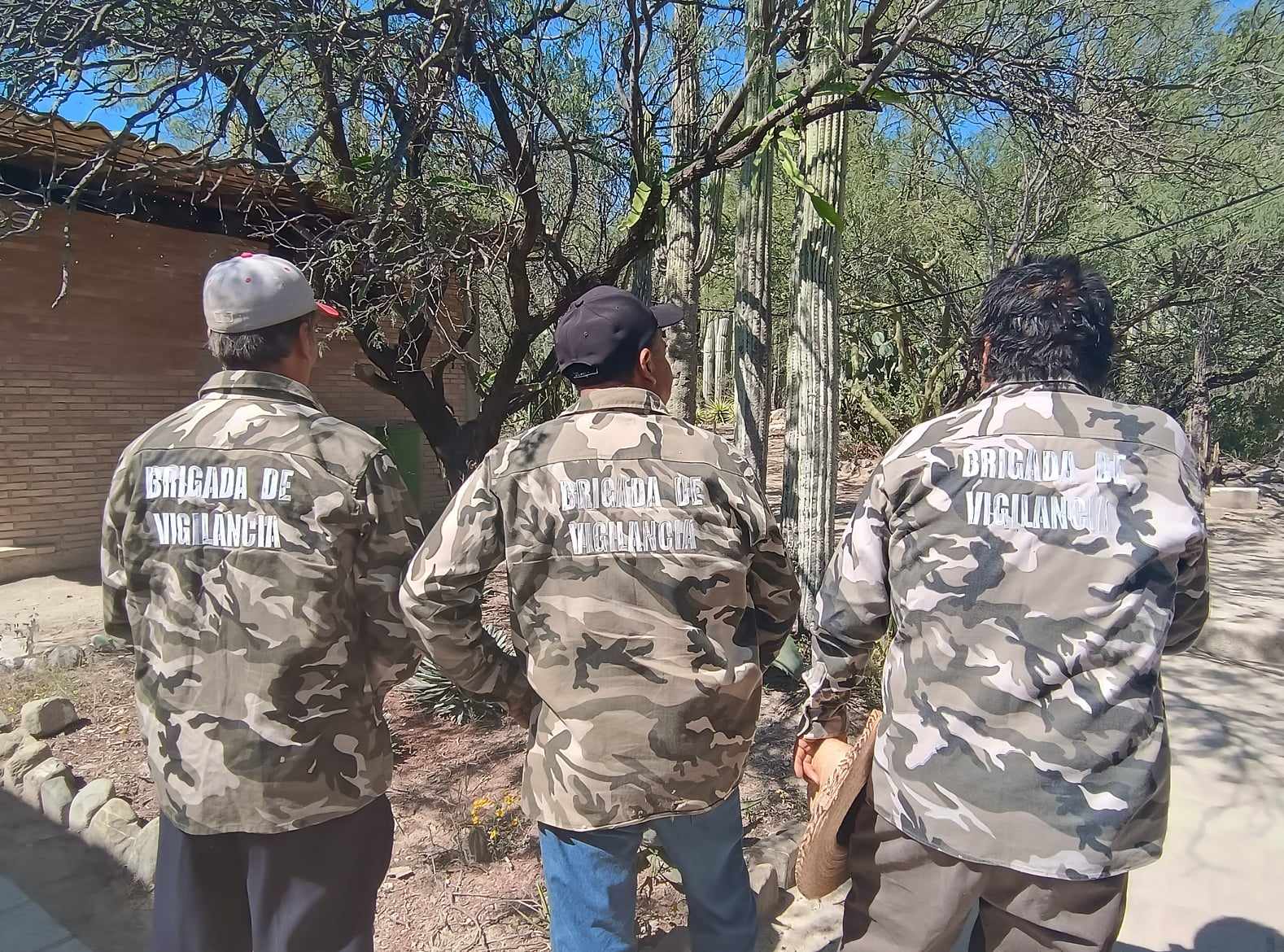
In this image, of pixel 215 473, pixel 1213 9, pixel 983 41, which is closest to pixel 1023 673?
pixel 215 473

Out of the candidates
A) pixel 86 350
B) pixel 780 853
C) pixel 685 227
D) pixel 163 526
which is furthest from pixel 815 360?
pixel 86 350

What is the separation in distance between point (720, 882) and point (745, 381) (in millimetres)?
4497

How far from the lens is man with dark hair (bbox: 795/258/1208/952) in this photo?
1.46 m

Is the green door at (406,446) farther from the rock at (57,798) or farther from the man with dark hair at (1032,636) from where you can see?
the man with dark hair at (1032,636)

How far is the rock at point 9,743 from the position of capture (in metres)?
3.80

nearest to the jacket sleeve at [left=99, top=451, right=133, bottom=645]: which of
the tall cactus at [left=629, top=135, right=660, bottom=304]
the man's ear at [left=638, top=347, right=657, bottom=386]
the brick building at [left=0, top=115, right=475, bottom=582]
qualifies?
the man's ear at [left=638, top=347, right=657, bottom=386]

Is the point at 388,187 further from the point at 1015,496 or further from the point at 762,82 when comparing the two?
the point at 1015,496

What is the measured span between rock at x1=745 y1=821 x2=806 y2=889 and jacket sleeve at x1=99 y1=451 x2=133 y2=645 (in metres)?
2.12

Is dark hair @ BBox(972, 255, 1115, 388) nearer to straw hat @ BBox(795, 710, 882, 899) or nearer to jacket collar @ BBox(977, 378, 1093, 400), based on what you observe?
jacket collar @ BBox(977, 378, 1093, 400)

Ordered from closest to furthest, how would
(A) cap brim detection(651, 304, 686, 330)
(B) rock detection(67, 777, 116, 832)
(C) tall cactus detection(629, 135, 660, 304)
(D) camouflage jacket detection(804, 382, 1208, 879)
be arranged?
(D) camouflage jacket detection(804, 382, 1208, 879), (A) cap brim detection(651, 304, 686, 330), (B) rock detection(67, 777, 116, 832), (C) tall cactus detection(629, 135, 660, 304)

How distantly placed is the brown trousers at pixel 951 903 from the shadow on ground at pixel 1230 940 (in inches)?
53.4

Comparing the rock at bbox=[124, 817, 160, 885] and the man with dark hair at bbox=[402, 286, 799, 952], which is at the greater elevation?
the man with dark hair at bbox=[402, 286, 799, 952]

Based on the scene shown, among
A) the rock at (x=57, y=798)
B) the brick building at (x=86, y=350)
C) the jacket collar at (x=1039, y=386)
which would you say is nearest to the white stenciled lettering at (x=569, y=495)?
the jacket collar at (x=1039, y=386)

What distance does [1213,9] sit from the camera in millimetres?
6574
